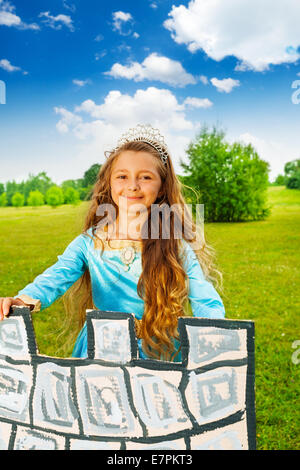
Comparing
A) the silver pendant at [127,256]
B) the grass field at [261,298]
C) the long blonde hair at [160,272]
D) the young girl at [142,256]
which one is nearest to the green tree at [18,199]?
the grass field at [261,298]

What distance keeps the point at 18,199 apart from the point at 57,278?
34.4m

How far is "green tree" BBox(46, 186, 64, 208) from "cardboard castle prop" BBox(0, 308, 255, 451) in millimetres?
32805

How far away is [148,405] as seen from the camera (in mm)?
1346

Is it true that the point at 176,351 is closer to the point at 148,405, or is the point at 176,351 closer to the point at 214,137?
the point at 148,405

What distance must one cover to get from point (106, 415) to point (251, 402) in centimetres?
53

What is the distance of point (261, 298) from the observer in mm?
6797

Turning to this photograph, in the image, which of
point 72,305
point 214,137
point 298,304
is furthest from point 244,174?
point 72,305

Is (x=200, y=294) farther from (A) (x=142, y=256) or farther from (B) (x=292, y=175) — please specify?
(B) (x=292, y=175)

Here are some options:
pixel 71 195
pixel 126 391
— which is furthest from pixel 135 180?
pixel 71 195

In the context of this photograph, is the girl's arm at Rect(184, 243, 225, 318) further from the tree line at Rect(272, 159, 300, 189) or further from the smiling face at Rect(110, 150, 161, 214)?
the tree line at Rect(272, 159, 300, 189)

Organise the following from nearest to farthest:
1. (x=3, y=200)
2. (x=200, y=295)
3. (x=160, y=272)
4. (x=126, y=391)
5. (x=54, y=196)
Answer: (x=126, y=391) < (x=200, y=295) < (x=160, y=272) < (x=54, y=196) < (x=3, y=200)

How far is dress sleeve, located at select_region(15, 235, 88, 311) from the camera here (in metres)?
1.69
